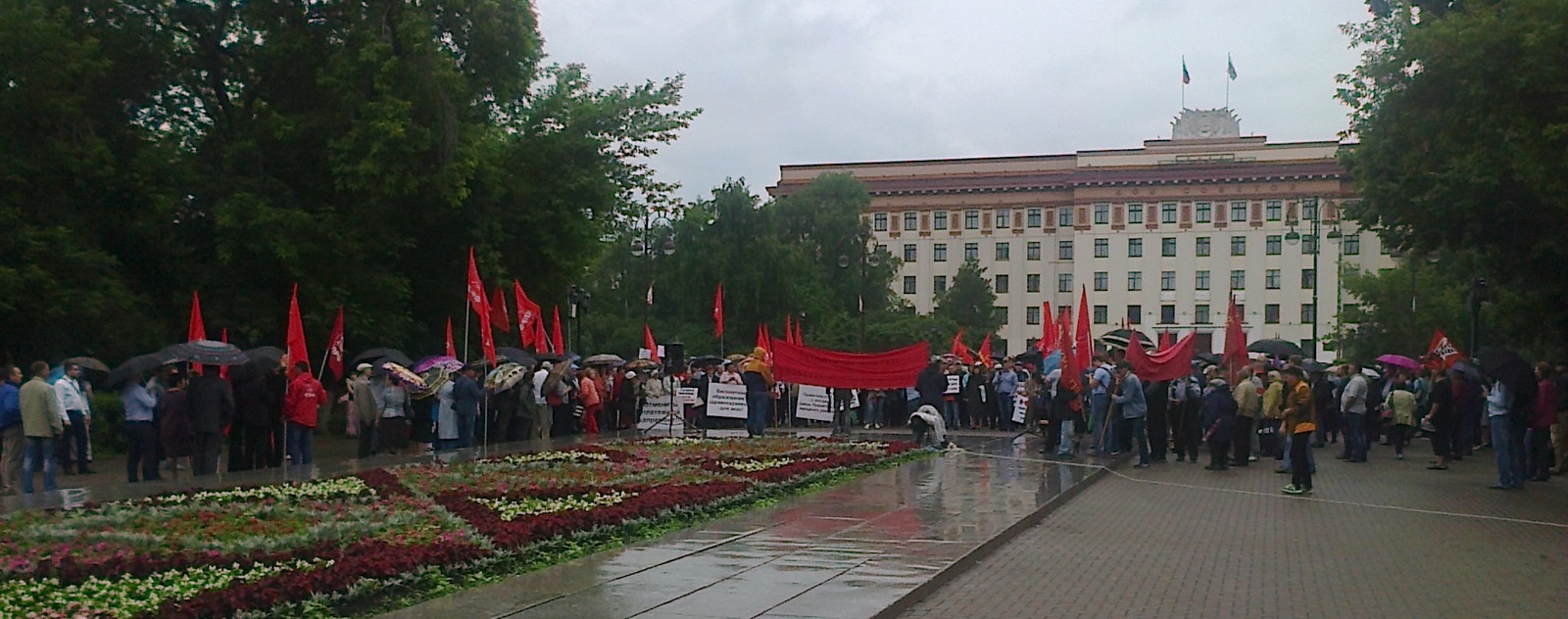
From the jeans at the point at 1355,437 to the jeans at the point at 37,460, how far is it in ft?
66.4

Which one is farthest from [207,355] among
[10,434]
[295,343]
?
[10,434]

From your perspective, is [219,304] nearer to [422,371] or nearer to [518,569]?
[422,371]

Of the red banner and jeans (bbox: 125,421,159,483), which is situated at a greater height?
the red banner

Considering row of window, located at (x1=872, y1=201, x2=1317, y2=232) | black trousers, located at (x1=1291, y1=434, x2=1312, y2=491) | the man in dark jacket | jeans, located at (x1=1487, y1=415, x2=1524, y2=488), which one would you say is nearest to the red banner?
black trousers, located at (x1=1291, y1=434, x2=1312, y2=491)

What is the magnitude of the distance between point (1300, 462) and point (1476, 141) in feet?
18.0

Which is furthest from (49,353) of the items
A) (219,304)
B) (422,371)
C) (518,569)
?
(518,569)

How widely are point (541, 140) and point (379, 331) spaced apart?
7241 mm

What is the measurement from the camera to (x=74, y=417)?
779 inches

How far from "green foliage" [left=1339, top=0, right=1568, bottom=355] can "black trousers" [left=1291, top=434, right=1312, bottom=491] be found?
14.7 ft

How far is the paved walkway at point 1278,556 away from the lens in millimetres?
10141

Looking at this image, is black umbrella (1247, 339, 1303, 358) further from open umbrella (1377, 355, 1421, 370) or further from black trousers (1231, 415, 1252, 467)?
black trousers (1231, 415, 1252, 467)

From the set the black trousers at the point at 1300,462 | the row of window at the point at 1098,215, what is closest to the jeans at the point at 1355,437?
the black trousers at the point at 1300,462

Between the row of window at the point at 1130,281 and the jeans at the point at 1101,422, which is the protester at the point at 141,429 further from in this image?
the row of window at the point at 1130,281

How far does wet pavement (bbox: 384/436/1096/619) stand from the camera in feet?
29.9
